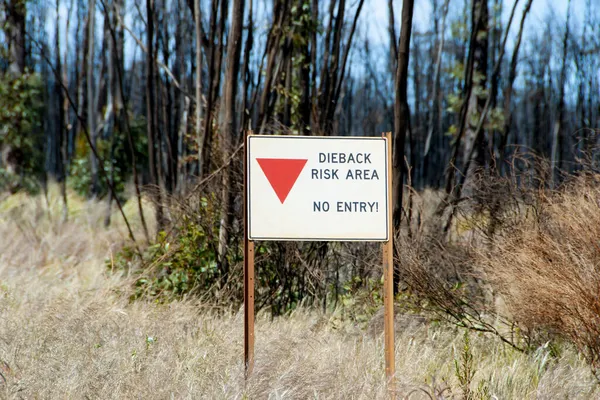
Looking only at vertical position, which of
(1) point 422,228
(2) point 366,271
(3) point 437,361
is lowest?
(3) point 437,361


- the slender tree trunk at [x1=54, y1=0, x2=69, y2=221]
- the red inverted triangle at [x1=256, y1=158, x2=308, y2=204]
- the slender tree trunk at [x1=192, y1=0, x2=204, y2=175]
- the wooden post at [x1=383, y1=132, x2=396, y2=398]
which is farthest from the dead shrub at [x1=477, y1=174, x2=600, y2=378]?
the slender tree trunk at [x1=54, y1=0, x2=69, y2=221]

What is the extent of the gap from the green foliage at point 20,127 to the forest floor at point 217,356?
499 inches

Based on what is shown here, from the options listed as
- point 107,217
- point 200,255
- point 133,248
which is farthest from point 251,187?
point 107,217

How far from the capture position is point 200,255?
21.3 ft

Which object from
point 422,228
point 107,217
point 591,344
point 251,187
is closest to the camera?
point 251,187

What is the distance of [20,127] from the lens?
1841cm

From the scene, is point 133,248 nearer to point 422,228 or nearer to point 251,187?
point 422,228

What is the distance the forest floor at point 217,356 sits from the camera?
3.88m

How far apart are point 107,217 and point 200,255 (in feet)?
18.5

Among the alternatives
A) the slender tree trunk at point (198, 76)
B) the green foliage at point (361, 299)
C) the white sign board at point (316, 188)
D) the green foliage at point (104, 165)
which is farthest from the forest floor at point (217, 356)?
the green foliage at point (104, 165)

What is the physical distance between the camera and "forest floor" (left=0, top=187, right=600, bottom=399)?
388 centimetres

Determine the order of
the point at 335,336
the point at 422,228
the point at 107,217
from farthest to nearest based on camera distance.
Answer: the point at 107,217, the point at 422,228, the point at 335,336

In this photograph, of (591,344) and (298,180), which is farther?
(591,344)

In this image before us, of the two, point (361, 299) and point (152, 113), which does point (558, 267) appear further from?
point (152, 113)
